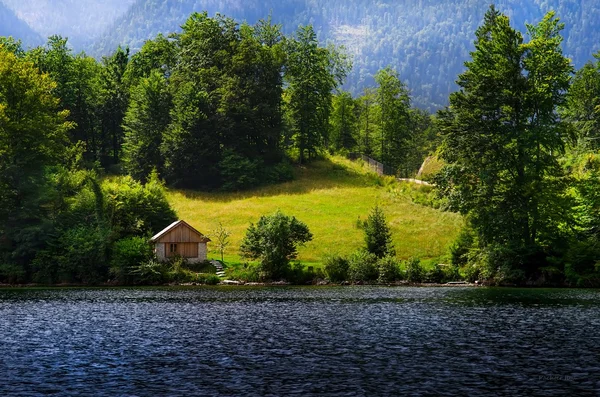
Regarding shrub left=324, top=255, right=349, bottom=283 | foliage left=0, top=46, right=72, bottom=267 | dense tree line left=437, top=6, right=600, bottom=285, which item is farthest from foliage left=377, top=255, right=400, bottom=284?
foliage left=0, top=46, right=72, bottom=267

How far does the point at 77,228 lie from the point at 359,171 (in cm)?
5557

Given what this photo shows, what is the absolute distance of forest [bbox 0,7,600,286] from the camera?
Answer: 6825cm

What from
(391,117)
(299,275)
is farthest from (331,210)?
(391,117)

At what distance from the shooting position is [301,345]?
31734 mm

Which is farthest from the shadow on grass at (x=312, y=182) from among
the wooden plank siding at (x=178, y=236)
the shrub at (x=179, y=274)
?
the shrub at (x=179, y=274)

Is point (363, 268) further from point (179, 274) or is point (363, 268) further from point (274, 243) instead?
point (179, 274)

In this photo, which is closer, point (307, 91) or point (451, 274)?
point (451, 274)

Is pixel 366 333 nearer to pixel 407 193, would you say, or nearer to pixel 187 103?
pixel 407 193

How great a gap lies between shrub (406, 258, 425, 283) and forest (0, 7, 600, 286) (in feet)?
14.4

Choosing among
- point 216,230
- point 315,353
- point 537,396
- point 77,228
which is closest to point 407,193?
point 216,230

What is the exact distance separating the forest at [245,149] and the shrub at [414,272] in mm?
4397

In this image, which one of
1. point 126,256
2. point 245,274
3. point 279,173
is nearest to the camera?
point 245,274

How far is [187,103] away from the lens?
110938mm

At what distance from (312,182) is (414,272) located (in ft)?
144
